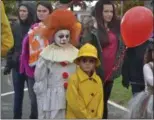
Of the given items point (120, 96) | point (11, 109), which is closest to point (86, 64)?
point (11, 109)

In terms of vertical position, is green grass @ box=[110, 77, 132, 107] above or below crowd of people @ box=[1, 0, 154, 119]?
below

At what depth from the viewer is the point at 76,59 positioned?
5.75 metres

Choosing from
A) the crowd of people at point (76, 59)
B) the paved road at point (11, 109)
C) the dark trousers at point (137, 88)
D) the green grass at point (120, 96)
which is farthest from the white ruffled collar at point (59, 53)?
the green grass at point (120, 96)

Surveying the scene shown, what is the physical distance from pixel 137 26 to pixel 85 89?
3.02ft

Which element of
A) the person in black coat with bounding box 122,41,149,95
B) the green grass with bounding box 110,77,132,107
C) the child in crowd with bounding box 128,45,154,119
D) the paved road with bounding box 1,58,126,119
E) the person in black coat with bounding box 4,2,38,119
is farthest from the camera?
the green grass with bounding box 110,77,132,107

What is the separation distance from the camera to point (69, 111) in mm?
5723

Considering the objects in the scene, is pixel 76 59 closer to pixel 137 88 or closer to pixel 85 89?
pixel 85 89

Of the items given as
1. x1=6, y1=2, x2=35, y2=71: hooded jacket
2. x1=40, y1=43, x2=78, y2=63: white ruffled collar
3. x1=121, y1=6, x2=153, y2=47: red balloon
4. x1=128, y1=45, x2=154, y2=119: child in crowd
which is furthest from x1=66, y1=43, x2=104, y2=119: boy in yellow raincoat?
x1=6, y1=2, x2=35, y2=71: hooded jacket

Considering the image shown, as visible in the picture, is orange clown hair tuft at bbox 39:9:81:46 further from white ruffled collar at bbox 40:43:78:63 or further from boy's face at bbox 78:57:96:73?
boy's face at bbox 78:57:96:73

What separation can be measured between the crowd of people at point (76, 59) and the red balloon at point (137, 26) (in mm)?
189

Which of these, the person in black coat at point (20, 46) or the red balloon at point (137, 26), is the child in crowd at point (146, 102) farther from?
the person in black coat at point (20, 46)

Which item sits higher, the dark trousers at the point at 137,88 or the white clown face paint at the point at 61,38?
the white clown face paint at the point at 61,38

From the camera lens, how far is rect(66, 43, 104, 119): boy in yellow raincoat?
5594 mm

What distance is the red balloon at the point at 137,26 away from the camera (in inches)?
209
